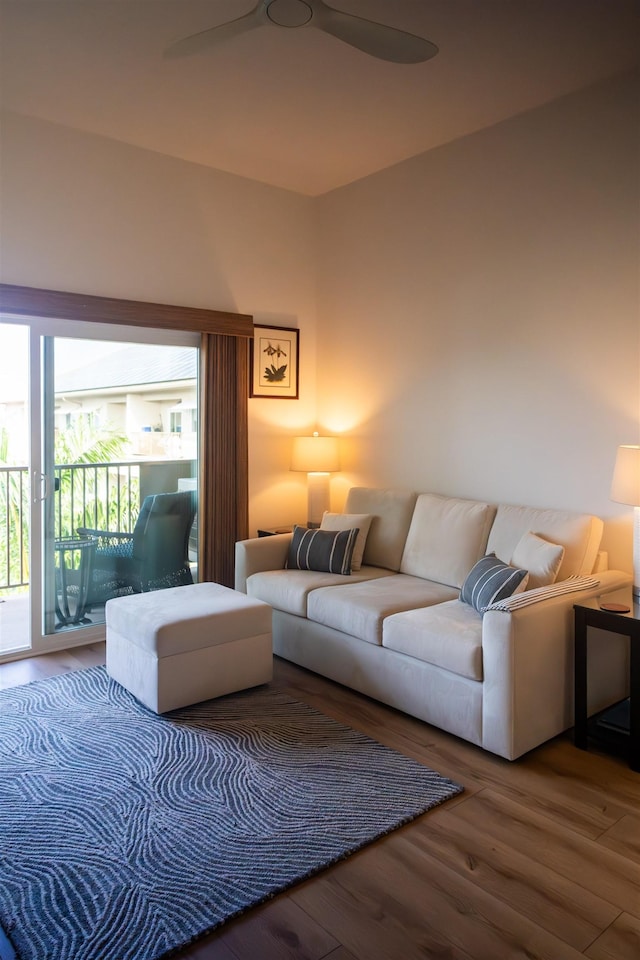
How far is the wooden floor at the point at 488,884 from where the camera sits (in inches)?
69.8

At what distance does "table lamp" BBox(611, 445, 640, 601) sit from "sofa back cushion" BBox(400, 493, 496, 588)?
0.83 meters

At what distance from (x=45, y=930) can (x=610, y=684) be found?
2.40 m

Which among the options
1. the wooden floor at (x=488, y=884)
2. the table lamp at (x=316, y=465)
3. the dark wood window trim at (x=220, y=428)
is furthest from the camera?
the table lamp at (x=316, y=465)

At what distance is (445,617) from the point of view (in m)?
3.10

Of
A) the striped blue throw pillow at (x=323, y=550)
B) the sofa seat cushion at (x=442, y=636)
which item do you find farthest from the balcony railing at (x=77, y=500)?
the sofa seat cushion at (x=442, y=636)

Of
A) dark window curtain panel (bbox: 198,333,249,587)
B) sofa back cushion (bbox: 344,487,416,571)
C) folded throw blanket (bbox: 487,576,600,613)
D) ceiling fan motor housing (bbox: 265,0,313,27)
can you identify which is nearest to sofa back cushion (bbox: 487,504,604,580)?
folded throw blanket (bbox: 487,576,600,613)

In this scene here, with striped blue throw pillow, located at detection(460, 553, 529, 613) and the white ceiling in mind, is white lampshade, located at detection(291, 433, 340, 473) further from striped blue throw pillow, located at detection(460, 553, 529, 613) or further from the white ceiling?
the white ceiling

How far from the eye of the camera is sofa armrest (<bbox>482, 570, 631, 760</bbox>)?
8.70 ft

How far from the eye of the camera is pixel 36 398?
3865mm

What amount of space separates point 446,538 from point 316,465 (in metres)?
1.28

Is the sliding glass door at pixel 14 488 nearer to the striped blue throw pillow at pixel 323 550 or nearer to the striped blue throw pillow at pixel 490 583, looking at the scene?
the striped blue throw pillow at pixel 323 550

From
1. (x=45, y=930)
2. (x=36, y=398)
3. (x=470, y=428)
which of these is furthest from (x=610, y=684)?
(x=36, y=398)

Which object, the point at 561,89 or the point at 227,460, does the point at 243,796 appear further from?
the point at 561,89

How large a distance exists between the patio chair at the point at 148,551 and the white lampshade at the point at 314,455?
30.7 inches
